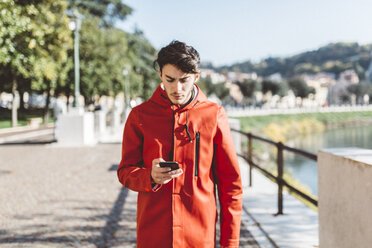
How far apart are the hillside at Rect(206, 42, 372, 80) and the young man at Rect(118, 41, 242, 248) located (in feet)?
594

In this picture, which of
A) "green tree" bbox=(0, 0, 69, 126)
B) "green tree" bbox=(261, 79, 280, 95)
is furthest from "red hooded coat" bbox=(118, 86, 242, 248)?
"green tree" bbox=(261, 79, 280, 95)

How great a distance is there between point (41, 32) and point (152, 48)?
38095mm

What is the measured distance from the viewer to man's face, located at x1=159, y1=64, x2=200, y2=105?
1.79 m

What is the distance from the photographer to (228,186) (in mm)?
1879

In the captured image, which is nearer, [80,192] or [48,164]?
[80,192]

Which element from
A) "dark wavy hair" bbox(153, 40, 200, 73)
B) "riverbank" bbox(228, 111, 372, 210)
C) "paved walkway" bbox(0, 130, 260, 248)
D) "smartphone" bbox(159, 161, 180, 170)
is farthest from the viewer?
"riverbank" bbox(228, 111, 372, 210)

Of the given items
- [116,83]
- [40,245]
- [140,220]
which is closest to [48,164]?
[40,245]

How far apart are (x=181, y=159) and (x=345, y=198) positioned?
168cm

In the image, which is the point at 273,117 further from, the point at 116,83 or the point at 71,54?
the point at 71,54

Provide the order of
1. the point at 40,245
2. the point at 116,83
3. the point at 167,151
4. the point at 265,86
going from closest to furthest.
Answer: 1. the point at 167,151
2. the point at 40,245
3. the point at 116,83
4. the point at 265,86

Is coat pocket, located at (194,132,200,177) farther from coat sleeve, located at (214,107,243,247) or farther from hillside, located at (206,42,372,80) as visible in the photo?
hillside, located at (206,42,372,80)

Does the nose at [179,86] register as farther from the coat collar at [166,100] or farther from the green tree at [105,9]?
the green tree at [105,9]

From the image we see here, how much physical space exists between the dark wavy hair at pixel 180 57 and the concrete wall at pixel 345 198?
152cm

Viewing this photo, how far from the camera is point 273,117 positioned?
6316 centimetres
